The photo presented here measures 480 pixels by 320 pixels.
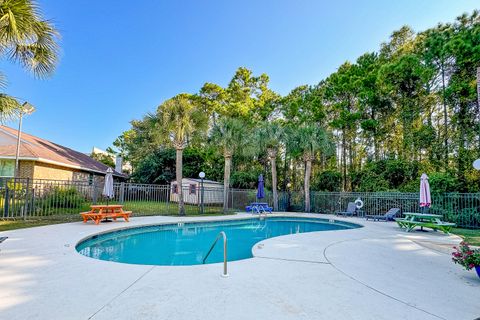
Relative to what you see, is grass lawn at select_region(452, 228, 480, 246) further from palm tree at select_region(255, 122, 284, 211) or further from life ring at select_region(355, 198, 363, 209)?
palm tree at select_region(255, 122, 284, 211)

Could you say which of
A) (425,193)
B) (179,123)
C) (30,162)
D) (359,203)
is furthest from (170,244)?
(359,203)

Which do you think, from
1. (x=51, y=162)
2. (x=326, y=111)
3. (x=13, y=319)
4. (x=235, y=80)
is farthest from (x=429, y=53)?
(x=51, y=162)

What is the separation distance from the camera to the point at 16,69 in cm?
656

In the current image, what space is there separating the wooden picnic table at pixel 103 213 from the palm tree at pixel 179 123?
3949 millimetres

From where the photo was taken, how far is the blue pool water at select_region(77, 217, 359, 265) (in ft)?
20.8

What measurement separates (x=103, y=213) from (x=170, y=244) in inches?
162

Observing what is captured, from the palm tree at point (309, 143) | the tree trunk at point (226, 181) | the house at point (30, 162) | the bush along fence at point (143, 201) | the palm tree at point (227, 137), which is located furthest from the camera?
the palm tree at point (309, 143)

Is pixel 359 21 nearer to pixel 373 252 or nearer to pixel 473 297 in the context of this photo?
pixel 373 252

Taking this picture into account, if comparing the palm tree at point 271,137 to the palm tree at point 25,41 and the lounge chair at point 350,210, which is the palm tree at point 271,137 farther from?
the palm tree at point 25,41

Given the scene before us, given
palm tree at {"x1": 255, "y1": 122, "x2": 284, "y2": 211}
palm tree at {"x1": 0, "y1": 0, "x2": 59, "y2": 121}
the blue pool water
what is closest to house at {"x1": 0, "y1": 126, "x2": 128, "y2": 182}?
the blue pool water

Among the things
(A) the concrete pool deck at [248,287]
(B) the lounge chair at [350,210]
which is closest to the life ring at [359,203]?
(B) the lounge chair at [350,210]

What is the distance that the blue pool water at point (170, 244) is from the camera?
6.34 m

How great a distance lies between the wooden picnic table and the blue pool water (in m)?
1.11

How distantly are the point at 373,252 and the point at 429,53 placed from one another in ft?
47.8
